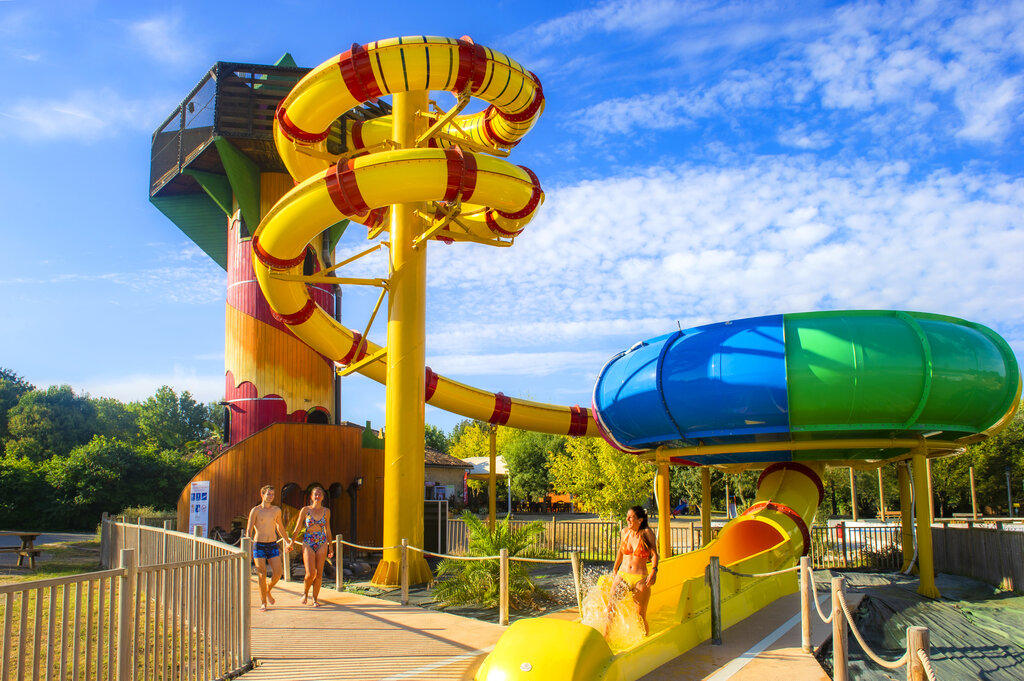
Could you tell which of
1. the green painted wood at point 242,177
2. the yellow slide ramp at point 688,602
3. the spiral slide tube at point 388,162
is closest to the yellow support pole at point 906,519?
the yellow slide ramp at point 688,602

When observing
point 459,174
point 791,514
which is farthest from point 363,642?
point 459,174

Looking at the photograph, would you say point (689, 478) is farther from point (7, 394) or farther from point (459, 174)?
point (7, 394)

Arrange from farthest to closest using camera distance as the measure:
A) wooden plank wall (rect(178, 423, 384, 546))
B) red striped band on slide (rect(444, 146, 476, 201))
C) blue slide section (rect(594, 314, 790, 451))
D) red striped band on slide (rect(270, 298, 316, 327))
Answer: wooden plank wall (rect(178, 423, 384, 546))
red striped band on slide (rect(270, 298, 316, 327))
red striped band on slide (rect(444, 146, 476, 201))
blue slide section (rect(594, 314, 790, 451))

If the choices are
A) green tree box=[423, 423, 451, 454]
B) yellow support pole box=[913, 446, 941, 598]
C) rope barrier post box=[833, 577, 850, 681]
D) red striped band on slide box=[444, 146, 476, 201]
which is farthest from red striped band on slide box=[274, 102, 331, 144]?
green tree box=[423, 423, 451, 454]

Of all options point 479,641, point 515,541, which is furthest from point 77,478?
point 479,641

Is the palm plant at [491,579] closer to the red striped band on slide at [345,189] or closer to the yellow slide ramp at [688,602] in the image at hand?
the yellow slide ramp at [688,602]

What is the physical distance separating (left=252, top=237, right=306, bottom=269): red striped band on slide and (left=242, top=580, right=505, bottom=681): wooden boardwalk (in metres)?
6.18

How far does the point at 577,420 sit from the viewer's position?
1969 cm

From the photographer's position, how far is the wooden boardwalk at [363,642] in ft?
21.9

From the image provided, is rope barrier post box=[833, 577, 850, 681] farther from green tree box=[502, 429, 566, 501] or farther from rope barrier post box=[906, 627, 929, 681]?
green tree box=[502, 429, 566, 501]

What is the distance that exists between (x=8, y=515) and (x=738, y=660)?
33128 millimetres

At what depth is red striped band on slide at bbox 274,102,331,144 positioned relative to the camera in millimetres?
13852

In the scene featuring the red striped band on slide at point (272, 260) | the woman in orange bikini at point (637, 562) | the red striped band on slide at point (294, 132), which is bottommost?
the woman in orange bikini at point (637, 562)

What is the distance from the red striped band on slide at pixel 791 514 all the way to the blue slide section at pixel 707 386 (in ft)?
3.93
